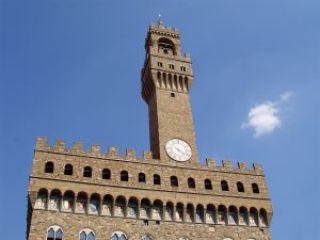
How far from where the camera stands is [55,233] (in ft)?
102

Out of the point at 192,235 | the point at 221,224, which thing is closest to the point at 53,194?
the point at 192,235

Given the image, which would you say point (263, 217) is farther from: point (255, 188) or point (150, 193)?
point (150, 193)

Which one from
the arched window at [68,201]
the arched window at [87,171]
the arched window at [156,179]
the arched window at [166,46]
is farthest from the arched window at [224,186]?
the arched window at [166,46]

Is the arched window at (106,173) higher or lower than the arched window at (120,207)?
higher

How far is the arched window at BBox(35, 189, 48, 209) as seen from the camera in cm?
3203

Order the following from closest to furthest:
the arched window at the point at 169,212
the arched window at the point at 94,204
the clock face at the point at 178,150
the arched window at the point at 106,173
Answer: the arched window at the point at 94,204
the arched window at the point at 169,212
the arched window at the point at 106,173
the clock face at the point at 178,150

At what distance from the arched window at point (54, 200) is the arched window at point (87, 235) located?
2.35 metres

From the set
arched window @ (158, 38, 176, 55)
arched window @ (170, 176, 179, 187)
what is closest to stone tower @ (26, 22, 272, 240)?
arched window @ (170, 176, 179, 187)

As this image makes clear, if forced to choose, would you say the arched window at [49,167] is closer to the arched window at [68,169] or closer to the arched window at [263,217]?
the arched window at [68,169]

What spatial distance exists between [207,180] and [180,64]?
12.5 meters

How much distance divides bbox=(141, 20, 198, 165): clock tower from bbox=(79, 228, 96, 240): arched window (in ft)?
26.6

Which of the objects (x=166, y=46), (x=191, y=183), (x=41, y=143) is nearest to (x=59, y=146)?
(x=41, y=143)

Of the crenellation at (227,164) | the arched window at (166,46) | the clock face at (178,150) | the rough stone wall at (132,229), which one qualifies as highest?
the arched window at (166,46)

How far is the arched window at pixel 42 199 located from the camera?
3203 centimetres
